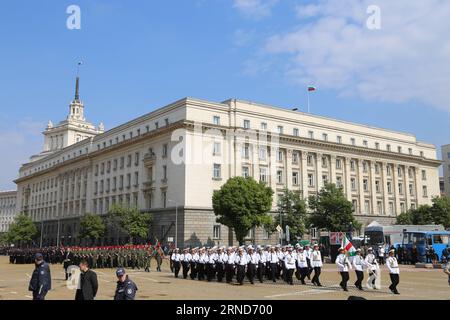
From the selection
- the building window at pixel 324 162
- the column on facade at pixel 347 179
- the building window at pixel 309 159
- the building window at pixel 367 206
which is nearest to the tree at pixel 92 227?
the building window at pixel 309 159

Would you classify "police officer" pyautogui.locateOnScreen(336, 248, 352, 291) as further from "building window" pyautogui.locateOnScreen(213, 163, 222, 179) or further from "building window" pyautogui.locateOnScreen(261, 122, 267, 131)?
"building window" pyautogui.locateOnScreen(261, 122, 267, 131)

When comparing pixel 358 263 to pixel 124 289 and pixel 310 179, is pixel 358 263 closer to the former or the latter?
pixel 124 289

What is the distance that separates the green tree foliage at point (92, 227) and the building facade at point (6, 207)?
9265 cm

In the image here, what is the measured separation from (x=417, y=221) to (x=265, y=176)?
23897mm

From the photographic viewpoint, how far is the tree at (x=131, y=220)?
55.9 meters

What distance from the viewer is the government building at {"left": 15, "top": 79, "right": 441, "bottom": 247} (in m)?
55.5

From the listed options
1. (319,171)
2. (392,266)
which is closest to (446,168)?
(319,171)

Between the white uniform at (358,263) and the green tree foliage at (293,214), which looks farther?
the green tree foliage at (293,214)

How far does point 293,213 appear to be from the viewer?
55031 millimetres

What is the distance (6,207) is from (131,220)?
10910cm

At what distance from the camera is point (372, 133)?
2904 inches

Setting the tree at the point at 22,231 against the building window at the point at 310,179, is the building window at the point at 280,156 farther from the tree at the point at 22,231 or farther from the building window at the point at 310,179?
the tree at the point at 22,231

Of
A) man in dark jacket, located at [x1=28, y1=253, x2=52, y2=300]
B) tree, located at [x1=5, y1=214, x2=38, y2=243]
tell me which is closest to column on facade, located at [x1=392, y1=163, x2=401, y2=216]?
tree, located at [x1=5, y1=214, x2=38, y2=243]
